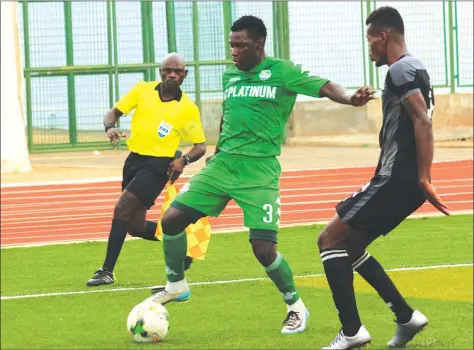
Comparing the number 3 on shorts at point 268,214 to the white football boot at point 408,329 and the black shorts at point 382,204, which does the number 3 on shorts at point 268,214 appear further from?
the white football boot at point 408,329

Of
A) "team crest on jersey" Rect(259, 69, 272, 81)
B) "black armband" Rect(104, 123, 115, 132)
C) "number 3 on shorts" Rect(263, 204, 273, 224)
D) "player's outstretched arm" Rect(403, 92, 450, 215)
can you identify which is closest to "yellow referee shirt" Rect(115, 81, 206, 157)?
"black armband" Rect(104, 123, 115, 132)

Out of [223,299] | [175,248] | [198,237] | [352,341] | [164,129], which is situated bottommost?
[223,299]

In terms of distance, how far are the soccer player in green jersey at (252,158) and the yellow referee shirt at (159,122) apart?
2586 mm

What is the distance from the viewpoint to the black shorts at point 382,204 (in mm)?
7250

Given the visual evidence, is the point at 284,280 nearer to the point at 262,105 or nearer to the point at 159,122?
the point at 262,105

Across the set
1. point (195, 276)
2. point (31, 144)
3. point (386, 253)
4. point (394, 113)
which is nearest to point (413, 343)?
point (394, 113)

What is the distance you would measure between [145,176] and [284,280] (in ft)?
9.87

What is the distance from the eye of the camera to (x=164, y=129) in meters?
11.1

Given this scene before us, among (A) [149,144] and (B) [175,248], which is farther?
(A) [149,144]

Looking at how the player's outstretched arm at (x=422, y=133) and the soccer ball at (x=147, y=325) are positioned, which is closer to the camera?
the player's outstretched arm at (x=422, y=133)

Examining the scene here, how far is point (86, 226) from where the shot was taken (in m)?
18.1

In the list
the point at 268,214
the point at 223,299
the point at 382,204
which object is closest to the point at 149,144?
the point at 223,299

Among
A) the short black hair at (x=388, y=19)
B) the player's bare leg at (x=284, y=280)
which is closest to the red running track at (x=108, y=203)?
the player's bare leg at (x=284, y=280)

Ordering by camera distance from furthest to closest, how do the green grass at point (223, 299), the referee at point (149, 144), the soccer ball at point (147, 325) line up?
the referee at point (149, 144) < the green grass at point (223, 299) < the soccer ball at point (147, 325)
